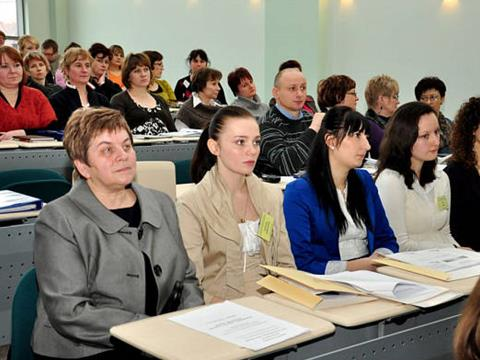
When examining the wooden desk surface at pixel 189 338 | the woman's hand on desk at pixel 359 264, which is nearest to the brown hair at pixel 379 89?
the woman's hand on desk at pixel 359 264

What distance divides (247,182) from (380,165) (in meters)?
0.87

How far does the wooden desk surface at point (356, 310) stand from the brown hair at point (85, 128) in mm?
790

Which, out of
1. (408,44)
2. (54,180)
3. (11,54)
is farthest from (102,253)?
(408,44)

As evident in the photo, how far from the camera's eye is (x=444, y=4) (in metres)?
8.17

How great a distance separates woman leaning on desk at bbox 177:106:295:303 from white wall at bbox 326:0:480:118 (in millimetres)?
5828

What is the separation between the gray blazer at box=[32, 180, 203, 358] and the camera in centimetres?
208

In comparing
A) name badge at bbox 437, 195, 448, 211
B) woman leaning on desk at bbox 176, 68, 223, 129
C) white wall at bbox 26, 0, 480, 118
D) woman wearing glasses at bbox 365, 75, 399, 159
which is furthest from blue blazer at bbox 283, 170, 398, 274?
white wall at bbox 26, 0, 480, 118

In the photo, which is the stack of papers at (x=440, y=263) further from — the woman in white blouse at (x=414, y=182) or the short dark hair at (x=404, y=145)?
the short dark hair at (x=404, y=145)

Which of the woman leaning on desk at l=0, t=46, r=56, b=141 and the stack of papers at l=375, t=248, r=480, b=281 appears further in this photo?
the woman leaning on desk at l=0, t=46, r=56, b=141

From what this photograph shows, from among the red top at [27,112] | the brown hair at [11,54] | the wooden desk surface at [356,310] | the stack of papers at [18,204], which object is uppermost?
the brown hair at [11,54]

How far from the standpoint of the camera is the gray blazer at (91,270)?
208 cm

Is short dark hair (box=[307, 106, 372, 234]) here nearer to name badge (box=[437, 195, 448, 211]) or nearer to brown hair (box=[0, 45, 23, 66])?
name badge (box=[437, 195, 448, 211])

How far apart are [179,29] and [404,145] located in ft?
29.6

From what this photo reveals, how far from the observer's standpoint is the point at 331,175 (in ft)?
9.72
